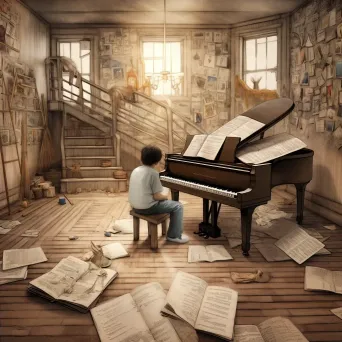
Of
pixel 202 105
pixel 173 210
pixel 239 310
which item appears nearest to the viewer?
pixel 239 310

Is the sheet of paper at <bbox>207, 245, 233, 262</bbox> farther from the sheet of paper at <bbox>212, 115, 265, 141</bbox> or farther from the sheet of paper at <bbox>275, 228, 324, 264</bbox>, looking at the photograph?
the sheet of paper at <bbox>212, 115, 265, 141</bbox>

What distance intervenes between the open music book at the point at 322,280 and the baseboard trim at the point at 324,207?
1704 mm

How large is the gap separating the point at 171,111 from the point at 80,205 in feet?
9.63

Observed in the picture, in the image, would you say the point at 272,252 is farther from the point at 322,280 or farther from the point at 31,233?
the point at 31,233

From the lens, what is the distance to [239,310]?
7.84 feet

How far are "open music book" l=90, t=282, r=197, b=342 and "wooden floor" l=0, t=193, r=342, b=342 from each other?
96 millimetres

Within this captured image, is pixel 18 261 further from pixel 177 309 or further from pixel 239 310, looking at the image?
pixel 239 310

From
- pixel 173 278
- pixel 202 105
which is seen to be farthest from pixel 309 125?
pixel 173 278

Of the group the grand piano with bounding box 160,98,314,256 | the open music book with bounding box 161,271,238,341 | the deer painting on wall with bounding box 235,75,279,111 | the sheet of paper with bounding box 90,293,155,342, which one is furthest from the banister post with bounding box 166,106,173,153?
the sheet of paper with bounding box 90,293,155,342

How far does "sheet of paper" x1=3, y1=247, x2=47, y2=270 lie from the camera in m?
3.10

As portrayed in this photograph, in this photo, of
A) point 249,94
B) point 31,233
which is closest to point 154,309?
point 31,233

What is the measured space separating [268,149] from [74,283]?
7.51ft

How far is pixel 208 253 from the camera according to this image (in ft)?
11.2

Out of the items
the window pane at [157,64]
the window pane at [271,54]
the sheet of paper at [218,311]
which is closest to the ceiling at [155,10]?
the window pane at [271,54]
